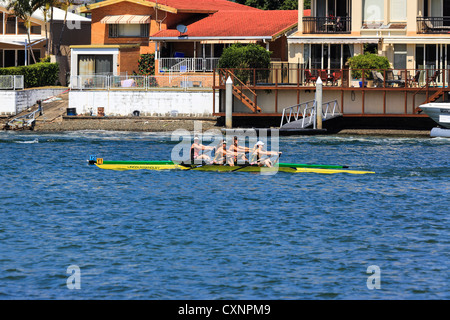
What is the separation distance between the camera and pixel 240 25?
6406cm

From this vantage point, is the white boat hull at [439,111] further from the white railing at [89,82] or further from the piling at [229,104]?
the white railing at [89,82]

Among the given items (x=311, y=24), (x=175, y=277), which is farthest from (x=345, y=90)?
(x=175, y=277)

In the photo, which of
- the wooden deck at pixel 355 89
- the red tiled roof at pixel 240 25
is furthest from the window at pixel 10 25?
the wooden deck at pixel 355 89

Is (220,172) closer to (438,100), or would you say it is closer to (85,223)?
(85,223)

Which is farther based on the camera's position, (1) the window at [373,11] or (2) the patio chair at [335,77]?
(1) the window at [373,11]

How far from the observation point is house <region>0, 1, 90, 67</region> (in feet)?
235

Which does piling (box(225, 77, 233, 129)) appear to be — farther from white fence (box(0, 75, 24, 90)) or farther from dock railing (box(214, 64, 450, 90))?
white fence (box(0, 75, 24, 90))

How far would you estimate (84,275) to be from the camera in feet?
69.7

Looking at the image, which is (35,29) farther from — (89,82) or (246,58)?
(246,58)

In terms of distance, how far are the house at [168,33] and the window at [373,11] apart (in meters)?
6.42

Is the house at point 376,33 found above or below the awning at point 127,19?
below

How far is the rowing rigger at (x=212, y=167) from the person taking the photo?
3628 centimetres
